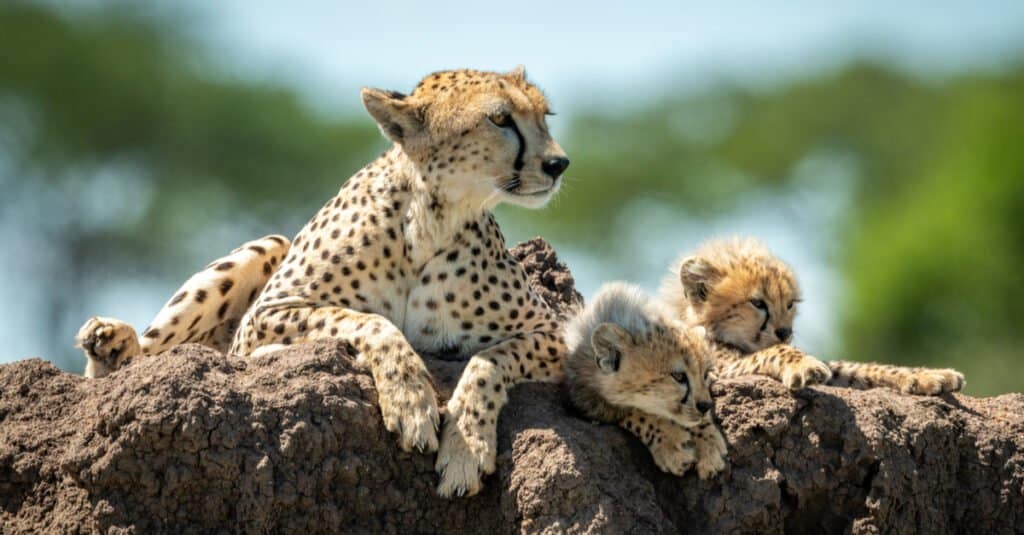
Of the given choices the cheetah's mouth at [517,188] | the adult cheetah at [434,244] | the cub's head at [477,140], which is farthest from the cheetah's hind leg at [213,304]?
the cheetah's mouth at [517,188]

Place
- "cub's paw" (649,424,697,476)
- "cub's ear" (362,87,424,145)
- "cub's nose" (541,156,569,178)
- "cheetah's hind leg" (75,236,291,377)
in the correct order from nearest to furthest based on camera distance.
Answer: "cub's paw" (649,424,697,476)
"cub's nose" (541,156,569,178)
"cub's ear" (362,87,424,145)
"cheetah's hind leg" (75,236,291,377)

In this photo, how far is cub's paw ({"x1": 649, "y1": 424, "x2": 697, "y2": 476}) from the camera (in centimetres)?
413

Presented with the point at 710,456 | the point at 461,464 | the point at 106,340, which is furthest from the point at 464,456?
the point at 106,340

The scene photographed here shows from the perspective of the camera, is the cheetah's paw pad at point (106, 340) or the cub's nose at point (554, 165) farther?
the cheetah's paw pad at point (106, 340)

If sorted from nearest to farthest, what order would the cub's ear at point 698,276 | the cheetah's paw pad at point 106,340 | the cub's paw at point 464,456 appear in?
the cub's paw at point 464,456
the cheetah's paw pad at point 106,340
the cub's ear at point 698,276

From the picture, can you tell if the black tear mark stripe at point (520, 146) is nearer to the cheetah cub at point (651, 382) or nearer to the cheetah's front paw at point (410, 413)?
the cheetah cub at point (651, 382)

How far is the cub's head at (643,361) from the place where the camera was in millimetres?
4211

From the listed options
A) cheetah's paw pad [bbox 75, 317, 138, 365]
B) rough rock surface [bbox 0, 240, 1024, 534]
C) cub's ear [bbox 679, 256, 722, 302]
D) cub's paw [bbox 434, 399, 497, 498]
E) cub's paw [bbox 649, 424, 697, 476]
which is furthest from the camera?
cub's ear [bbox 679, 256, 722, 302]

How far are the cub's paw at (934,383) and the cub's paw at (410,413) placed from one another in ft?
5.40

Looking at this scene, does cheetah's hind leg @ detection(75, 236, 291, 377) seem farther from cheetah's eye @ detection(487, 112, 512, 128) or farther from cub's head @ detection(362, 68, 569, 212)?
cheetah's eye @ detection(487, 112, 512, 128)

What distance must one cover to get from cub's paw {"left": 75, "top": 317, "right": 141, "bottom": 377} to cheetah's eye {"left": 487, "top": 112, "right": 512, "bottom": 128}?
1.42m

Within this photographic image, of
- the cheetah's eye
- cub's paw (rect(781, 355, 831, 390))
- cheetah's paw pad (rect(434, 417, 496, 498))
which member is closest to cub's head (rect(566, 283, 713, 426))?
cub's paw (rect(781, 355, 831, 390))

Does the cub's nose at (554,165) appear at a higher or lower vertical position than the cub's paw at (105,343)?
higher


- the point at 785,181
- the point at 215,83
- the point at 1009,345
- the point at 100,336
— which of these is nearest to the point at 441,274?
the point at 100,336
